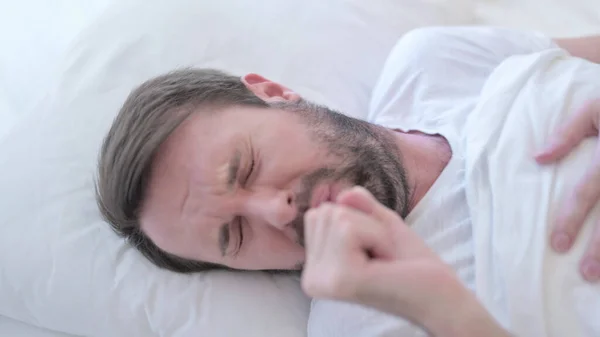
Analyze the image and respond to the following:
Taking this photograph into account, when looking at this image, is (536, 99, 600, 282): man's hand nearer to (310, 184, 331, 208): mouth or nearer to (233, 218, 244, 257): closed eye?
(310, 184, 331, 208): mouth

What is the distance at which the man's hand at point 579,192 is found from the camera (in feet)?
2.37

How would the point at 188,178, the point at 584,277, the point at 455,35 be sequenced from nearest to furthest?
the point at 584,277 < the point at 188,178 < the point at 455,35

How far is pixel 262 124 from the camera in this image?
0.89 metres

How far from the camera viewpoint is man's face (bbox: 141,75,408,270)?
2.77ft

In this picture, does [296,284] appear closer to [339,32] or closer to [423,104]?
[423,104]

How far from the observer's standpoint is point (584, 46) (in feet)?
3.66

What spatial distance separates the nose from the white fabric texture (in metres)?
0.25

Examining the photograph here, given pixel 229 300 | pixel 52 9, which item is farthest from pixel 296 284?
pixel 52 9

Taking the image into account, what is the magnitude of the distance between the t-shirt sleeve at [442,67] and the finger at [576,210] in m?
0.33

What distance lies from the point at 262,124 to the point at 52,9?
83 cm

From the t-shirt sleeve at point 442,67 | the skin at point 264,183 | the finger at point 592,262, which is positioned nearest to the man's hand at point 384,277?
the skin at point 264,183

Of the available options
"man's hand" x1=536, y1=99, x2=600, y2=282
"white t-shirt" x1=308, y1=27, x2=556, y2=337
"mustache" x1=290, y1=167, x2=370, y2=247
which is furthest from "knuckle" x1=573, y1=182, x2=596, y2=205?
"mustache" x1=290, y1=167, x2=370, y2=247

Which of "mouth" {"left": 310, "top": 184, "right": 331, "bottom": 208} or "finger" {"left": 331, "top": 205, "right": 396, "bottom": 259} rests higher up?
"finger" {"left": 331, "top": 205, "right": 396, "bottom": 259}

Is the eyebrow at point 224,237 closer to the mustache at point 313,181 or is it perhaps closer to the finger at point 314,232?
the mustache at point 313,181
